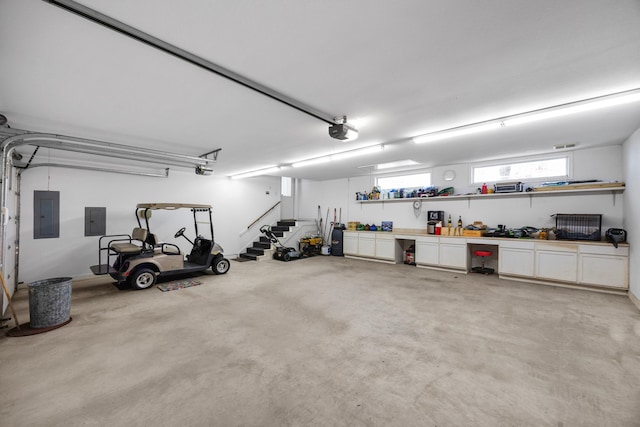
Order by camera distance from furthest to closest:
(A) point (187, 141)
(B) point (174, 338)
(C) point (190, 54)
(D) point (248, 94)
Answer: (A) point (187, 141) → (B) point (174, 338) → (D) point (248, 94) → (C) point (190, 54)

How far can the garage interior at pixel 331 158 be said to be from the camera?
1887mm

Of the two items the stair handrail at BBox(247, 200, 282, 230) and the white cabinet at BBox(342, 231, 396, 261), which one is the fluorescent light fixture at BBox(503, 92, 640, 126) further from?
the stair handrail at BBox(247, 200, 282, 230)

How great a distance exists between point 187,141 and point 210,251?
9.01ft

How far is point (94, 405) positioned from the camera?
2023mm

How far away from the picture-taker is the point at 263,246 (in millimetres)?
8961

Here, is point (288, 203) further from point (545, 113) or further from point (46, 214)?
point (545, 113)

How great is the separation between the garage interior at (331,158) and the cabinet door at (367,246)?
8.47 ft

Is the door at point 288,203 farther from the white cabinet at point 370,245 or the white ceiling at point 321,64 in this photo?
the white ceiling at point 321,64

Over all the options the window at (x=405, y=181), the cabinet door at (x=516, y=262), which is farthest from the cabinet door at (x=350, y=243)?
the cabinet door at (x=516, y=262)

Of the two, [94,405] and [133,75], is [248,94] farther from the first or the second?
[94,405]

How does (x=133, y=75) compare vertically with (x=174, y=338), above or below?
above

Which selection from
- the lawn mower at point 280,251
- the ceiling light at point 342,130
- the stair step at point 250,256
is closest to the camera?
the ceiling light at point 342,130

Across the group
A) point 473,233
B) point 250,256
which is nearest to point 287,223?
point 250,256

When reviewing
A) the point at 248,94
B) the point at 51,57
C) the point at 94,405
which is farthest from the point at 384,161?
the point at 94,405
